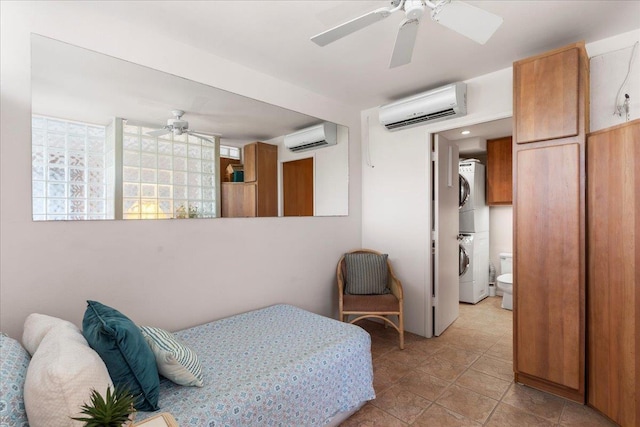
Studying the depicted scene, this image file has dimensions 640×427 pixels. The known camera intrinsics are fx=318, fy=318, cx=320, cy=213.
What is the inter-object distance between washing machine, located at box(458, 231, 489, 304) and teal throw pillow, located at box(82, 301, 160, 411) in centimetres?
398

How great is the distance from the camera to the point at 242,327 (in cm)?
227

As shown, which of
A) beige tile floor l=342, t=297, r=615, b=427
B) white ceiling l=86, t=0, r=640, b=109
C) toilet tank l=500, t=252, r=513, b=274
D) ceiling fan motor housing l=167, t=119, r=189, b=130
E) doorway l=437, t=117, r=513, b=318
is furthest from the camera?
toilet tank l=500, t=252, r=513, b=274

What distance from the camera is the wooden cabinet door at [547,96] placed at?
2074mm

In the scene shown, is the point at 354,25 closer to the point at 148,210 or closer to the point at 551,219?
the point at 148,210

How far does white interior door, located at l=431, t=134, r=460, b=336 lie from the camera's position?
10.8ft

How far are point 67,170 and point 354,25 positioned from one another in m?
1.76

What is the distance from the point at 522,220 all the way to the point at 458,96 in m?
1.22

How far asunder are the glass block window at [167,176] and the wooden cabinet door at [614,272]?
2.60 metres

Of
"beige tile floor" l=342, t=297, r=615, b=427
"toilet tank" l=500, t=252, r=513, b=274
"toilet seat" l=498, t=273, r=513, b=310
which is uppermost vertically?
"toilet tank" l=500, t=252, r=513, b=274

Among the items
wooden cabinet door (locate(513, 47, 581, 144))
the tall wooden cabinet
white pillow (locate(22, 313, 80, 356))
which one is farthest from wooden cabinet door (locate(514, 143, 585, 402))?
white pillow (locate(22, 313, 80, 356))

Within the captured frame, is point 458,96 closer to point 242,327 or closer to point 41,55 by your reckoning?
point 242,327

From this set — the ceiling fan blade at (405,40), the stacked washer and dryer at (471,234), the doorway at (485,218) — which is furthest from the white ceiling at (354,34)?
the stacked washer and dryer at (471,234)

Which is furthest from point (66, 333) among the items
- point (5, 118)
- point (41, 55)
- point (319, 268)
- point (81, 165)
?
point (319, 268)

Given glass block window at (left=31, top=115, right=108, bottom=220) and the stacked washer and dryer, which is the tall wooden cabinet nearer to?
the stacked washer and dryer
